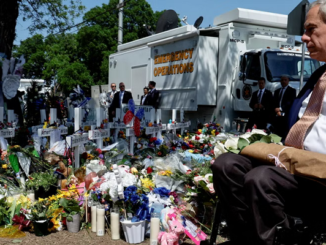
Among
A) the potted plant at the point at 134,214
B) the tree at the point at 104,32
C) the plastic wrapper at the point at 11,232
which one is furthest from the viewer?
the tree at the point at 104,32

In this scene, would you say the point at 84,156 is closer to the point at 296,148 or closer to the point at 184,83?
the point at 296,148

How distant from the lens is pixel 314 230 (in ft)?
7.40

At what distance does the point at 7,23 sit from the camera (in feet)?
27.1

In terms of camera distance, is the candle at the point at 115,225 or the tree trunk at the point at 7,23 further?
the tree trunk at the point at 7,23

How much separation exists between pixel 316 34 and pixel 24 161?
356 centimetres

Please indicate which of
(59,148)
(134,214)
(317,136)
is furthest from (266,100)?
(317,136)

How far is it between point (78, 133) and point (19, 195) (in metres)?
1.41

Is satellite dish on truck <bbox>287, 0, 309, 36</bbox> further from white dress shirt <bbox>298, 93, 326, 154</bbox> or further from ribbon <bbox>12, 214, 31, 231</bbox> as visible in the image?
ribbon <bbox>12, 214, 31, 231</bbox>

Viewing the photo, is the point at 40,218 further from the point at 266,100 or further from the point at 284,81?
the point at 266,100

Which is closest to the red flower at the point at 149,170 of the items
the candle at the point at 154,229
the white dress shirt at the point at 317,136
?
the candle at the point at 154,229

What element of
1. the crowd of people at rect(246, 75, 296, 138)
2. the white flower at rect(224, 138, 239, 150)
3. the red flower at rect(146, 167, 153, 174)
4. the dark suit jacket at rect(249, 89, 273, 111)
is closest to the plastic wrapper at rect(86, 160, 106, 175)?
the red flower at rect(146, 167, 153, 174)

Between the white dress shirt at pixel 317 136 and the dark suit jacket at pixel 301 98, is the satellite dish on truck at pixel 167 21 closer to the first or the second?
the dark suit jacket at pixel 301 98

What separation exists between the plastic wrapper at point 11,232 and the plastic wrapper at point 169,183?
140 centimetres

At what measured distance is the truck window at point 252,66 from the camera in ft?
33.3
